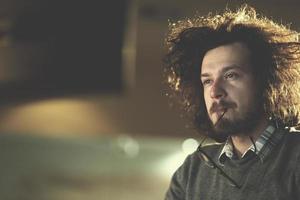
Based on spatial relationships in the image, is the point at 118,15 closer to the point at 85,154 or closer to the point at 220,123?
the point at 85,154

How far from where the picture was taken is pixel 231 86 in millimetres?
1388

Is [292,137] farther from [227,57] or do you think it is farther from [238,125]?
[227,57]

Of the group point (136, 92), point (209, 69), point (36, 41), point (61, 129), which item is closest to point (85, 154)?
point (61, 129)

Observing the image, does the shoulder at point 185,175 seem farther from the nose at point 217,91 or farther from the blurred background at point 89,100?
the blurred background at point 89,100

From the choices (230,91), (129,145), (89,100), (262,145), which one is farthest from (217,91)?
(129,145)

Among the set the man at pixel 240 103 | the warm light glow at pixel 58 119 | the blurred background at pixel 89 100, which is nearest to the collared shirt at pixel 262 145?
the man at pixel 240 103

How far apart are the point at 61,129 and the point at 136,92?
1.61 feet

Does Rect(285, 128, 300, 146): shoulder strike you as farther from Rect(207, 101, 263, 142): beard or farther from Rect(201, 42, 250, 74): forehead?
Rect(201, 42, 250, 74): forehead

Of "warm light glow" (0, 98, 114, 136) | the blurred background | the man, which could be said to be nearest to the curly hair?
the man

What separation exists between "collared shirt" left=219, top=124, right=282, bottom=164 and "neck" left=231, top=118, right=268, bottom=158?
0.01m

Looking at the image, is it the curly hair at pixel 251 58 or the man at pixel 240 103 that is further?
the curly hair at pixel 251 58

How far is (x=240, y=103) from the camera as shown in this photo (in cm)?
139

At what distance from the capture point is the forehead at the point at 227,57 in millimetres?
1431

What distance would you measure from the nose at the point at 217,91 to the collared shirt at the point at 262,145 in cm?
13
